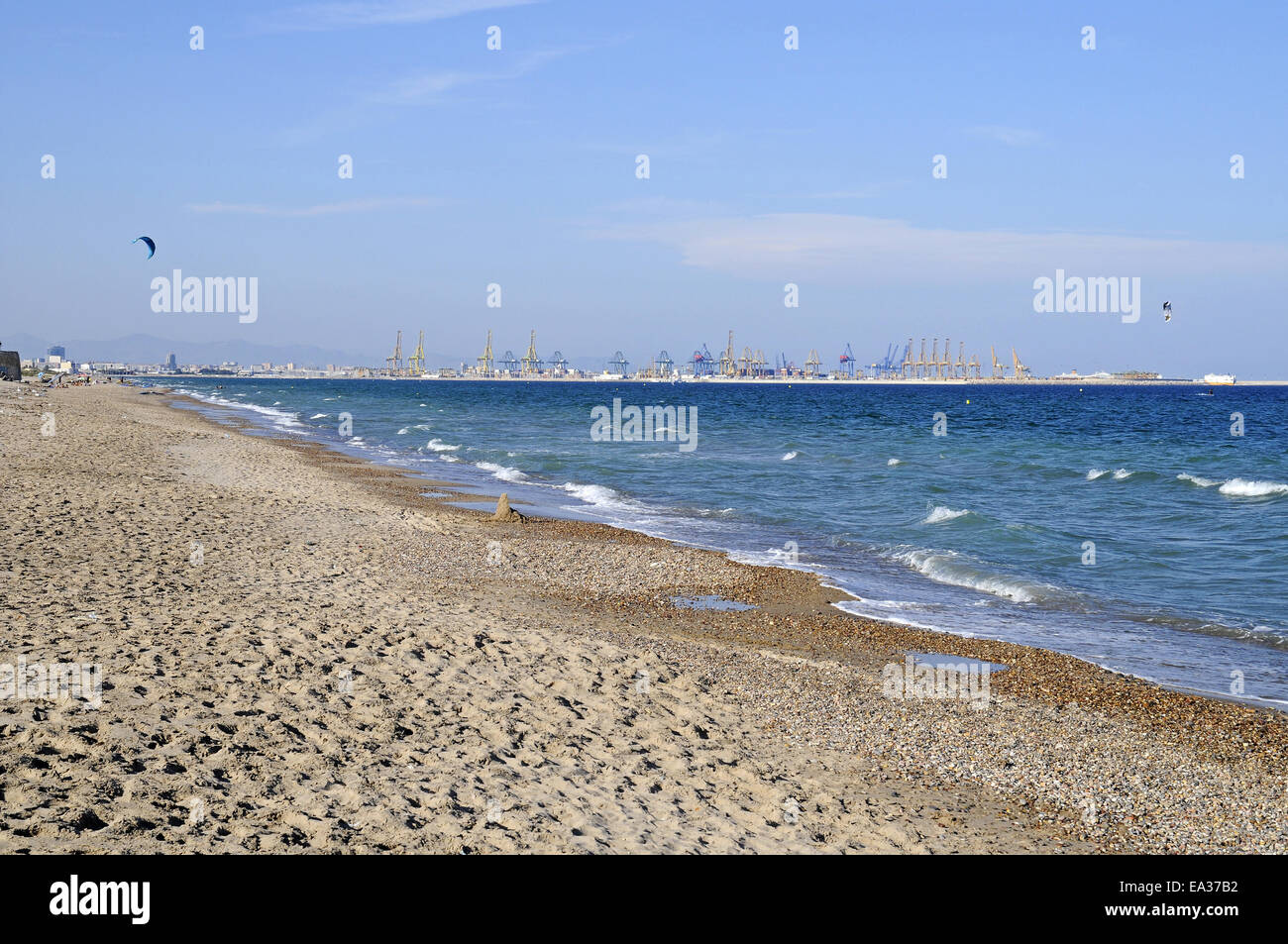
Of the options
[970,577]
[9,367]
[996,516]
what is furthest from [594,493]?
[9,367]

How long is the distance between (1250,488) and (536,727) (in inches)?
1064

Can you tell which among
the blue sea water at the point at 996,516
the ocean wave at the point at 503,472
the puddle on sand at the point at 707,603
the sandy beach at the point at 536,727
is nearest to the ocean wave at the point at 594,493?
the blue sea water at the point at 996,516

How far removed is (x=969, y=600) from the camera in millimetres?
14562

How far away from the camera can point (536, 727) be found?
25.3ft

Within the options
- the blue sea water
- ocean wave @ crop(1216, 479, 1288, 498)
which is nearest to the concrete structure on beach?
the blue sea water

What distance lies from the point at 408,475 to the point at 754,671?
22075 millimetres

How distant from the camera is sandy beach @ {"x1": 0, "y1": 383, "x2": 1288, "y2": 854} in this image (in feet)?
19.1

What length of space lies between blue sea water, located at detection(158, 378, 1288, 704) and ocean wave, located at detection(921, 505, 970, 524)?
88mm

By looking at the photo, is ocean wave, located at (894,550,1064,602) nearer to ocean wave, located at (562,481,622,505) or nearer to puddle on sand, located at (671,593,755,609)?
puddle on sand, located at (671,593,755,609)

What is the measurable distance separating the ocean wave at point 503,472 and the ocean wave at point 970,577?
16.1 metres

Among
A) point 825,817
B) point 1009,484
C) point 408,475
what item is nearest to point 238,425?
point 408,475

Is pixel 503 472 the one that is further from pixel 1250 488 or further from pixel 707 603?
pixel 1250 488

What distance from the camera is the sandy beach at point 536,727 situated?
5808mm

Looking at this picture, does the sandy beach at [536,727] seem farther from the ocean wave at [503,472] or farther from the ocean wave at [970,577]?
the ocean wave at [503,472]
